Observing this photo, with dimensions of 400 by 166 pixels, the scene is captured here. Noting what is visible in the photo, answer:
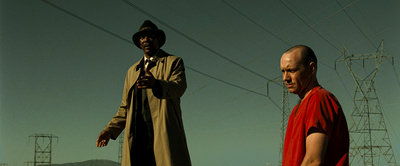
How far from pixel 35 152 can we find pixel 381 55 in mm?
47927

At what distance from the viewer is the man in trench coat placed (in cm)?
425

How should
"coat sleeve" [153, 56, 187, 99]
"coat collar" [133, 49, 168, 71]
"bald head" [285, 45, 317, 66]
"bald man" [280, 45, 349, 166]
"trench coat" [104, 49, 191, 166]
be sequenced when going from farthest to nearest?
"coat collar" [133, 49, 168, 71] < "trench coat" [104, 49, 191, 166] < "coat sleeve" [153, 56, 187, 99] < "bald head" [285, 45, 317, 66] < "bald man" [280, 45, 349, 166]

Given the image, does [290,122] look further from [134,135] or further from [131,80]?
[131,80]

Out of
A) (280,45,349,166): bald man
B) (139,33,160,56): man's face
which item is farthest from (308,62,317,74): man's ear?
(139,33,160,56): man's face

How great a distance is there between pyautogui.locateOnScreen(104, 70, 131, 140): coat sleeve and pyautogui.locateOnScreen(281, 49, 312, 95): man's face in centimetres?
254

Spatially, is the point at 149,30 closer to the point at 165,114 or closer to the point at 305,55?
the point at 165,114

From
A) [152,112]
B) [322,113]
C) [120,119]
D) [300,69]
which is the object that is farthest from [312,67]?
[120,119]

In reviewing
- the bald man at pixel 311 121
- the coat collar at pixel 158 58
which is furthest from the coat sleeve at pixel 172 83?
the bald man at pixel 311 121

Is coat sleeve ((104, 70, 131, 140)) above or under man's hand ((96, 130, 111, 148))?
above

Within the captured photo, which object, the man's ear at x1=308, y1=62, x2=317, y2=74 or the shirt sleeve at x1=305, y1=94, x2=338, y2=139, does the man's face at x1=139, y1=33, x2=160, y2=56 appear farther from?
the shirt sleeve at x1=305, y1=94, x2=338, y2=139

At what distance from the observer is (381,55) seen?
1213 inches

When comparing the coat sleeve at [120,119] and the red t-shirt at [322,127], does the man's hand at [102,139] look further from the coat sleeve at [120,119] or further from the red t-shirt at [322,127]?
the red t-shirt at [322,127]

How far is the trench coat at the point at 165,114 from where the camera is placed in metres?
4.22

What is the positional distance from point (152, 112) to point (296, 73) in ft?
6.90
